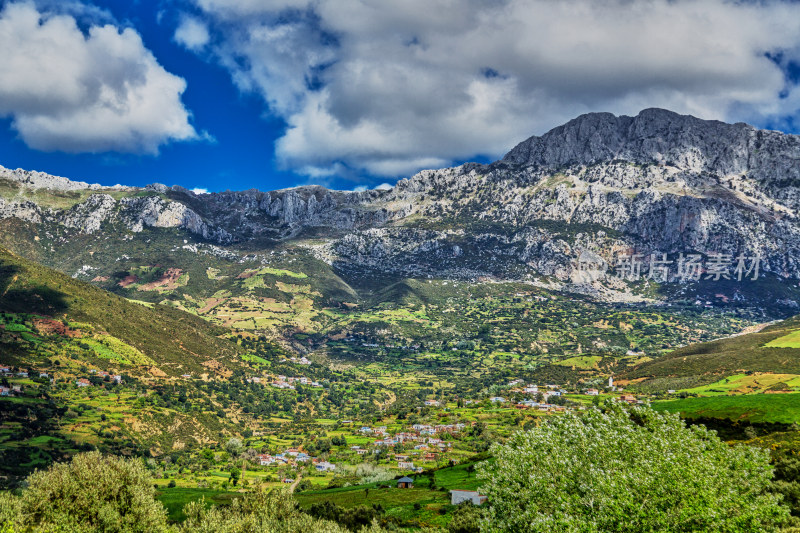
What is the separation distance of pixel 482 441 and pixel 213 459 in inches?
2706

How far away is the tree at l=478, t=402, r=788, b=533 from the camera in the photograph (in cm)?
2250

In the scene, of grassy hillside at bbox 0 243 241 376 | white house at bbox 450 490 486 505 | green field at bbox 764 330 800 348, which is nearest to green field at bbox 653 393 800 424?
white house at bbox 450 490 486 505

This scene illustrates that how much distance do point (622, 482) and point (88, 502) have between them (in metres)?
46.2

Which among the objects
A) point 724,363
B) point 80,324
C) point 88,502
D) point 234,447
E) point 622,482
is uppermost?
point 80,324

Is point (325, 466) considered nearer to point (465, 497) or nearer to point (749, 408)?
point (465, 497)

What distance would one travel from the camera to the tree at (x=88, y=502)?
40.7 metres

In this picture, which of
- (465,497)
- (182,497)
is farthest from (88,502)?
(465,497)

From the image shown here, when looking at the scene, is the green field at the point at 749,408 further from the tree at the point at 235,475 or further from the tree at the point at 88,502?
the tree at the point at 235,475

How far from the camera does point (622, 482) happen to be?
23891 mm

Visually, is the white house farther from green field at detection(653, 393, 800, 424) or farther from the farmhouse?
the farmhouse

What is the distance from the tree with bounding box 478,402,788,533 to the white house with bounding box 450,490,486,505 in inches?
1155

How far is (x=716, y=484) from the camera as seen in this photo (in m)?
25.8

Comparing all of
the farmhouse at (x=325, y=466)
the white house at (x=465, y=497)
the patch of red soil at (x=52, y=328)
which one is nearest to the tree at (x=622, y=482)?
the white house at (x=465, y=497)

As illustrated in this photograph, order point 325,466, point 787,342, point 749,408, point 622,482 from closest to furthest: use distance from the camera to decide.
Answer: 1. point 622,482
2. point 749,408
3. point 325,466
4. point 787,342
